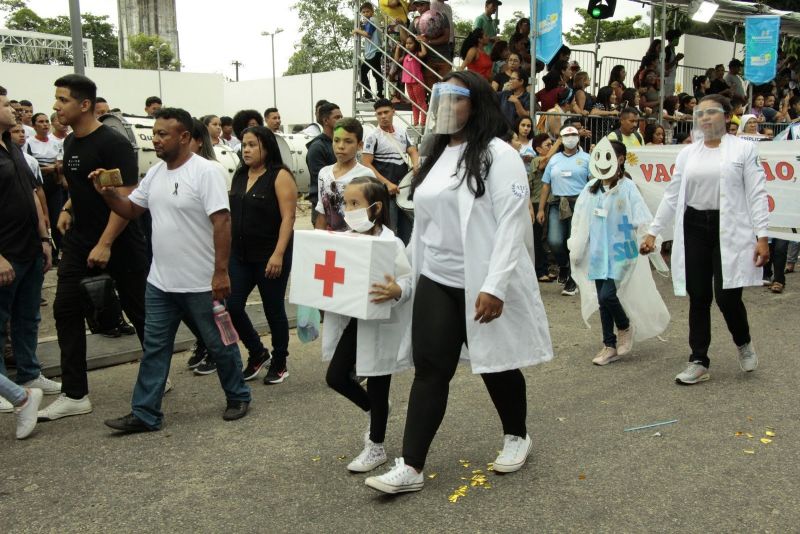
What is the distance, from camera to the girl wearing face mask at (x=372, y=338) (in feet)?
13.0

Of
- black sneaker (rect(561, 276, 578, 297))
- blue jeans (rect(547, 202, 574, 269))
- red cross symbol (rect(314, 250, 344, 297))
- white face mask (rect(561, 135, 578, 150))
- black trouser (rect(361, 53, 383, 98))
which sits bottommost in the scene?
black sneaker (rect(561, 276, 578, 297))

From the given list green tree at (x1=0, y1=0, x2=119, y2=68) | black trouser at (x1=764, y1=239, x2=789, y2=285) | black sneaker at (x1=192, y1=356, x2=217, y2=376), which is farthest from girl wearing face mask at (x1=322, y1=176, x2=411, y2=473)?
green tree at (x1=0, y1=0, x2=119, y2=68)

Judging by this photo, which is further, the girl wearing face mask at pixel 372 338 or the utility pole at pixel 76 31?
the utility pole at pixel 76 31

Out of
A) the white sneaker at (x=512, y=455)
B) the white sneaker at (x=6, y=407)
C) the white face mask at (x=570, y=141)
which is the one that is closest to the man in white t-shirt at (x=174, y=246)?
the white sneaker at (x=6, y=407)

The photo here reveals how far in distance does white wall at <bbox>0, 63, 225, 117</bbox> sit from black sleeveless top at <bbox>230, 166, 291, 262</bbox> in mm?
26763

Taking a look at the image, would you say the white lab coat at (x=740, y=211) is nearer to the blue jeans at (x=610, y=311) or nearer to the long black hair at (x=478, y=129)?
the blue jeans at (x=610, y=311)

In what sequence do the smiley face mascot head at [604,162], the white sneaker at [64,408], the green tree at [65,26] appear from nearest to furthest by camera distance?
the white sneaker at [64,408]
the smiley face mascot head at [604,162]
the green tree at [65,26]

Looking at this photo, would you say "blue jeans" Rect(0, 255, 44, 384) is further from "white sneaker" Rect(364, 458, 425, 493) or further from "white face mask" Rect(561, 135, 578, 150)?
"white face mask" Rect(561, 135, 578, 150)

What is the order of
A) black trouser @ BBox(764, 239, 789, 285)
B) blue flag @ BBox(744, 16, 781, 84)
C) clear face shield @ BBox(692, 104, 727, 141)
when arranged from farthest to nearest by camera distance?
blue flag @ BBox(744, 16, 781, 84), black trouser @ BBox(764, 239, 789, 285), clear face shield @ BBox(692, 104, 727, 141)

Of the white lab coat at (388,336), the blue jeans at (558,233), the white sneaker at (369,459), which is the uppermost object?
the white lab coat at (388,336)

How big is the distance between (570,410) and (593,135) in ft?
28.1

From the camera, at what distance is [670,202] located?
571cm

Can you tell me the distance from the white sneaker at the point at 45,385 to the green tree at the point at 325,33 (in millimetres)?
58443

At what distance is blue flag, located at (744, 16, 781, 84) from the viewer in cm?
1548
